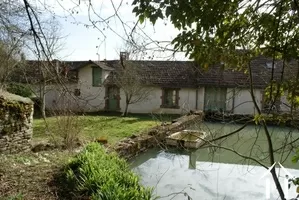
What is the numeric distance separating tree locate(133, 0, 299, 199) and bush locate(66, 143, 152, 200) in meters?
2.67

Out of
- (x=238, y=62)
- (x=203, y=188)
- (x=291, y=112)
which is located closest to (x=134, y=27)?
(x=238, y=62)

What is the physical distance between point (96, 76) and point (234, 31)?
21.5 m

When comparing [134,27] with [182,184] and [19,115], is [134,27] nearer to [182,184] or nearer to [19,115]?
[182,184]

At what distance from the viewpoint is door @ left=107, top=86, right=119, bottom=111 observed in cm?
2306

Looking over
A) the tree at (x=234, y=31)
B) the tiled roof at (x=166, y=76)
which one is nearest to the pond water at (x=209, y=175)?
the tree at (x=234, y=31)

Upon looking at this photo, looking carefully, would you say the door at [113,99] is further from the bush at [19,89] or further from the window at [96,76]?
the bush at [19,89]

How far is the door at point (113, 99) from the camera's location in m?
23.1

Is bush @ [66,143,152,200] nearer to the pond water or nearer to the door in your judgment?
the pond water

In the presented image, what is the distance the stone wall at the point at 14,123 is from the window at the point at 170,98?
13226mm

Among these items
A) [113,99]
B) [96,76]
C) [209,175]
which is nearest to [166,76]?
[113,99]

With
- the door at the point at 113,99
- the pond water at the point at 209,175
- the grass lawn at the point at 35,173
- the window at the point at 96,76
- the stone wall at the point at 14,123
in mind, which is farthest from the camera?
the window at the point at 96,76

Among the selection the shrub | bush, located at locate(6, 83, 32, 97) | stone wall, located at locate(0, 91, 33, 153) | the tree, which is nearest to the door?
bush, located at locate(6, 83, 32, 97)

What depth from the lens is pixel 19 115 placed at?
30.2ft

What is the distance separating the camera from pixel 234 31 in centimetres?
253
